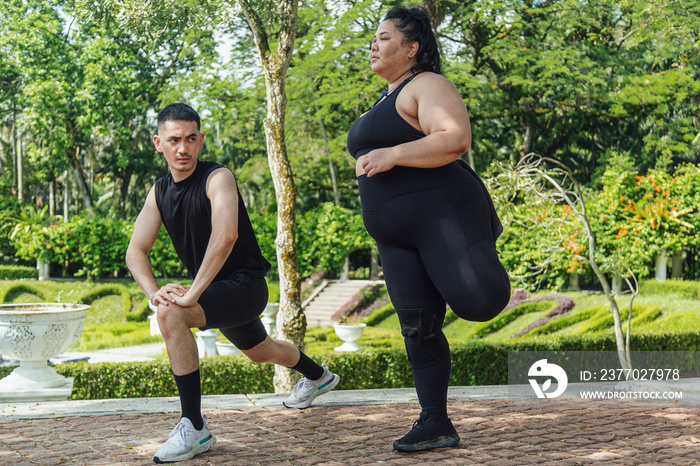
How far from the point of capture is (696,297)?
13930 mm

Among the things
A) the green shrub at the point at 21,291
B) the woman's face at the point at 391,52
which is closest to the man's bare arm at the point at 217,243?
the woman's face at the point at 391,52

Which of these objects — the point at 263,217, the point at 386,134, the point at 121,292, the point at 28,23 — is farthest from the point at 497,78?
the point at 386,134

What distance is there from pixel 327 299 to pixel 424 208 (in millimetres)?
16916

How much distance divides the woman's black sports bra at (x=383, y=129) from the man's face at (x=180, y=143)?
2.59ft

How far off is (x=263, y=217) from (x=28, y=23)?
34.6ft

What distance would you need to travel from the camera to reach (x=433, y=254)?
2.83 m

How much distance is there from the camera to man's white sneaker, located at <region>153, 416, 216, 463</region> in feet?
9.35

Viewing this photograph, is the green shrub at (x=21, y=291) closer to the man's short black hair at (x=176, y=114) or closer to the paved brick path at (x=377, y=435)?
the paved brick path at (x=377, y=435)

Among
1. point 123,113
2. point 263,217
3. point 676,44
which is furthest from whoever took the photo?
point 123,113

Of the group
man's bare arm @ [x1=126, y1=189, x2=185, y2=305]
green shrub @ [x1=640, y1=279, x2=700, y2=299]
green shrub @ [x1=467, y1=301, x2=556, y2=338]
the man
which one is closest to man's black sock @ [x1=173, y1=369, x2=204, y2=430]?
the man

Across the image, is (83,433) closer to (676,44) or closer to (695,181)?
(695,181)

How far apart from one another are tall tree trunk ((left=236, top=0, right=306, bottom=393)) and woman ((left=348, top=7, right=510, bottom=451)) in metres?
3.66

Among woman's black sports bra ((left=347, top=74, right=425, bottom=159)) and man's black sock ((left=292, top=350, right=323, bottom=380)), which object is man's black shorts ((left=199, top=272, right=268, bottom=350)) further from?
woman's black sports bra ((left=347, top=74, right=425, bottom=159))

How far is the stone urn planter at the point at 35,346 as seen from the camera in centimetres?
588
